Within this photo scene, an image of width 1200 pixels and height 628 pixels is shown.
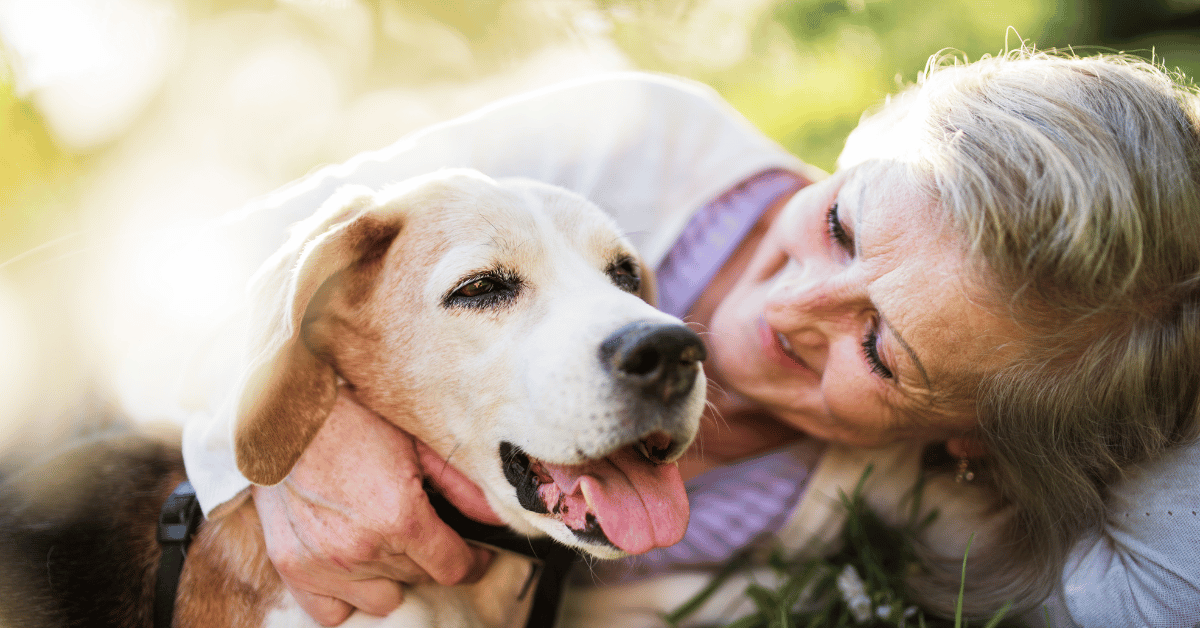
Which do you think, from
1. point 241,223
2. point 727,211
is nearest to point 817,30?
point 727,211

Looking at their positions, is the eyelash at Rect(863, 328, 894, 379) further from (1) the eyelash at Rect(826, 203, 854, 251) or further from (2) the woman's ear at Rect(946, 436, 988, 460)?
(2) the woman's ear at Rect(946, 436, 988, 460)

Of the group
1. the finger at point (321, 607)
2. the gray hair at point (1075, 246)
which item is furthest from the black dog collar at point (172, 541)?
the gray hair at point (1075, 246)

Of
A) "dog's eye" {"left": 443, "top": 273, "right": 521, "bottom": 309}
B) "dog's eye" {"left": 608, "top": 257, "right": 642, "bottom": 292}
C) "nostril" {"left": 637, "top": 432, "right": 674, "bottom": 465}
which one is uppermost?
"dog's eye" {"left": 443, "top": 273, "right": 521, "bottom": 309}

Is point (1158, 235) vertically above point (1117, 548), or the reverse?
point (1158, 235)

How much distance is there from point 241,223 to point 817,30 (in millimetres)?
4792

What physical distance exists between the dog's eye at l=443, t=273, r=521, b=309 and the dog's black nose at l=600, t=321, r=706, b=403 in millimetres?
404

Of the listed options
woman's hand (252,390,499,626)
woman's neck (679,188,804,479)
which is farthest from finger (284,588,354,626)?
woman's neck (679,188,804,479)

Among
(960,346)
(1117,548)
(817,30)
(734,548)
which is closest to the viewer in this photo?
(960,346)

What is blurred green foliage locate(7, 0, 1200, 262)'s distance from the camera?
4.28m

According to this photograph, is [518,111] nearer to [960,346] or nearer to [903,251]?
[903,251]

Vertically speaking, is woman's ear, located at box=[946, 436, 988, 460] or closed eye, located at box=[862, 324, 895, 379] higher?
closed eye, located at box=[862, 324, 895, 379]

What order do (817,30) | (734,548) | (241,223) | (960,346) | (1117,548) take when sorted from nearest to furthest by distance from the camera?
1. (960,346)
2. (1117,548)
3. (241,223)
4. (734,548)
5. (817,30)

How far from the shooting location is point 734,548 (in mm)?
2928

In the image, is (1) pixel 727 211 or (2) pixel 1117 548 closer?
(2) pixel 1117 548
